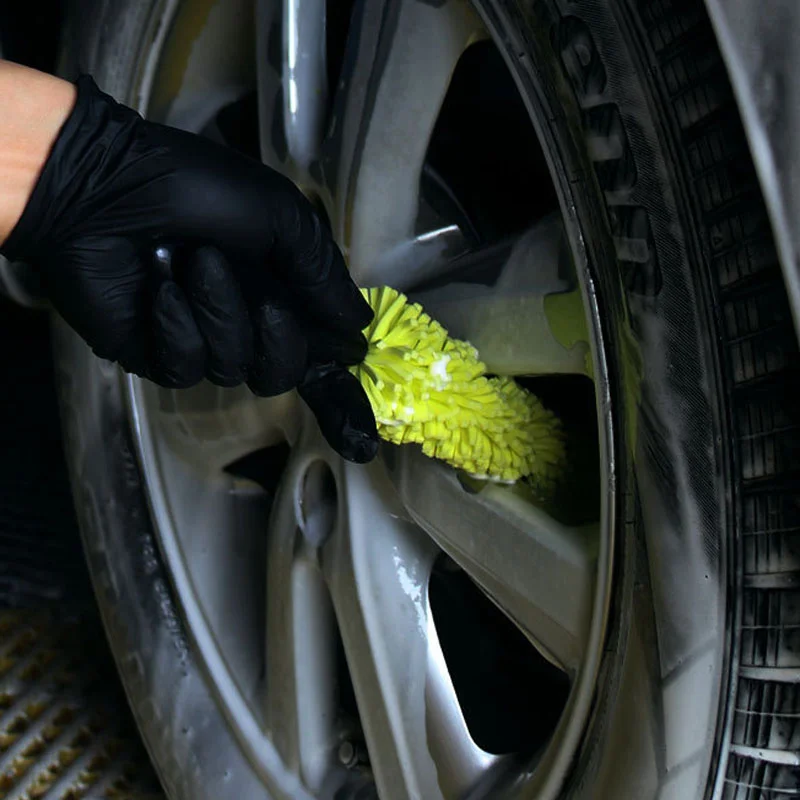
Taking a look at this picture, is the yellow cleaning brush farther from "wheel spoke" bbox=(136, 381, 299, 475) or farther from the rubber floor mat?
the rubber floor mat

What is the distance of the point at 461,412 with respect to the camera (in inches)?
31.5

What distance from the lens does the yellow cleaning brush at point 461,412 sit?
0.80 m

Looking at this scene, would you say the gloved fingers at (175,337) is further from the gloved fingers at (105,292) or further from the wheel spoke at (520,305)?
the wheel spoke at (520,305)

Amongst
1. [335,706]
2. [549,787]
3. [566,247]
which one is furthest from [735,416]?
[335,706]

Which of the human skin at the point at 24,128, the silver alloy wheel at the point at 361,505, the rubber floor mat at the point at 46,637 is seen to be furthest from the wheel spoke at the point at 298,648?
the human skin at the point at 24,128

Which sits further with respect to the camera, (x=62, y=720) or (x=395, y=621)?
(x=62, y=720)

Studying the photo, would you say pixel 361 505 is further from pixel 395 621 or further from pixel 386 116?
pixel 386 116

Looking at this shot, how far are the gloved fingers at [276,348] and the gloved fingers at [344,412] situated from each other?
0.03 m

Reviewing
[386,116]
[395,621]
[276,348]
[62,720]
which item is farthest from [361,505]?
[62,720]

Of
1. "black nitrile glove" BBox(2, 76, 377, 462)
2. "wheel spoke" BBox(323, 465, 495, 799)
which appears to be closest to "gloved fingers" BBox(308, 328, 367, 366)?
"black nitrile glove" BBox(2, 76, 377, 462)

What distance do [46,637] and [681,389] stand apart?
3.55ft

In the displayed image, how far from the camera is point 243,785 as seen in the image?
3.74ft

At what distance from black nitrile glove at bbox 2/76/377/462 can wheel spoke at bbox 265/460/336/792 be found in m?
0.24

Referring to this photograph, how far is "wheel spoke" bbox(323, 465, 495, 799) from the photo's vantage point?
921mm
